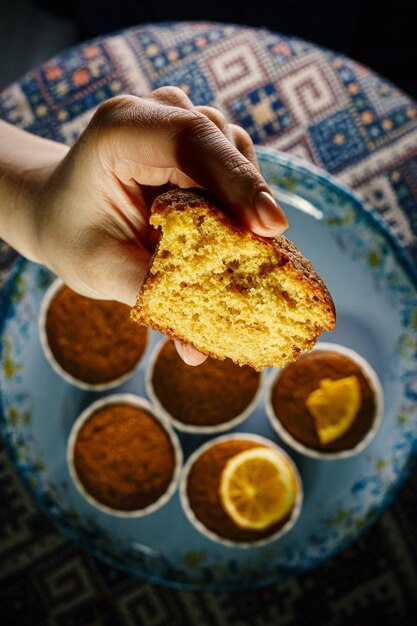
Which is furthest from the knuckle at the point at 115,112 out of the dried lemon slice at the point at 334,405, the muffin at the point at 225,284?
the dried lemon slice at the point at 334,405

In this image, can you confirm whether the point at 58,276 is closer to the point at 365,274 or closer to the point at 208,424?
the point at 208,424

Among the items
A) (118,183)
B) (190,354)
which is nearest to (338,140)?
(118,183)

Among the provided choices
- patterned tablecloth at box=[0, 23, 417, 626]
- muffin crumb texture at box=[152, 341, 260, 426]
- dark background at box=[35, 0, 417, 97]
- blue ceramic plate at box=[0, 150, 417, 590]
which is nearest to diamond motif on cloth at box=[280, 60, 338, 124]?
patterned tablecloth at box=[0, 23, 417, 626]

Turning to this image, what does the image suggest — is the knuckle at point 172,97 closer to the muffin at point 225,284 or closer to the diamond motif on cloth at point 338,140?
the muffin at point 225,284

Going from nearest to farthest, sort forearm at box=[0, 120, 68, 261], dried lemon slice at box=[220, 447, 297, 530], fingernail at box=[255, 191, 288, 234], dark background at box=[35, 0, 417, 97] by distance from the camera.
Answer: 1. fingernail at box=[255, 191, 288, 234]
2. forearm at box=[0, 120, 68, 261]
3. dried lemon slice at box=[220, 447, 297, 530]
4. dark background at box=[35, 0, 417, 97]

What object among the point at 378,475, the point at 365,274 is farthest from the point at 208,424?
the point at 365,274

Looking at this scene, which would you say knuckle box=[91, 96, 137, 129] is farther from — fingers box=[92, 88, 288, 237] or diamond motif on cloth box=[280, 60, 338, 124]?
diamond motif on cloth box=[280, 60, 338, 124]

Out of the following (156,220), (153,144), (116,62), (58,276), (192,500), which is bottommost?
(192,500)
